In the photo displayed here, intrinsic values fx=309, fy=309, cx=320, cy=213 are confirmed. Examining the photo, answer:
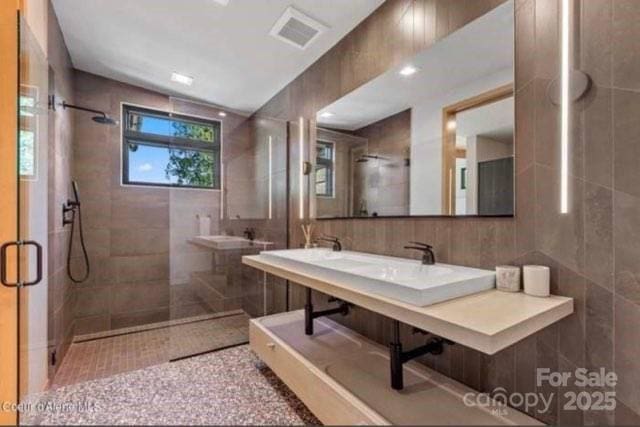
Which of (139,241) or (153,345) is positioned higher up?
(139,241)

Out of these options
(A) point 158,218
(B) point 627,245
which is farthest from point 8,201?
(B) point 627,245

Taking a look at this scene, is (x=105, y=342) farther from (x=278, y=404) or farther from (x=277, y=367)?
(x=278, y=404)

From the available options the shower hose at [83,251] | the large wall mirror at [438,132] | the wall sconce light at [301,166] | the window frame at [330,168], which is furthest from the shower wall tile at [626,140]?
the shower hose at [83,251]

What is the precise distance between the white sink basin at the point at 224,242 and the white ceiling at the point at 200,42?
149 centimetres

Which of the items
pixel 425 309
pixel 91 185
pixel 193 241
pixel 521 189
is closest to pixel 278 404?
pixel 425 309

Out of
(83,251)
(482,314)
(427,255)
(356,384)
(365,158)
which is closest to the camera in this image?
(482,314)

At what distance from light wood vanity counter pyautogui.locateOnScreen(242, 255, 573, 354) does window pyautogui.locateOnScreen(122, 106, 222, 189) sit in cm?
241

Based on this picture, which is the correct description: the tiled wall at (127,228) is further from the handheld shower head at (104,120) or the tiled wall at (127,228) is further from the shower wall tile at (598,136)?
the shower wall tile at (598,136)

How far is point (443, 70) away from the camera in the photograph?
1.82 m

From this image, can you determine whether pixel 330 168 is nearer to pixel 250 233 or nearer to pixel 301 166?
pixel 301 166

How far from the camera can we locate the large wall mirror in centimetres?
154

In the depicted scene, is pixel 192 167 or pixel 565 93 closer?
pixel 565 93

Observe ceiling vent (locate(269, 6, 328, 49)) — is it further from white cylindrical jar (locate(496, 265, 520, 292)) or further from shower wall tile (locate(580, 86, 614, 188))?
white cylindrical jar (locate(496, 265, 520, 292))

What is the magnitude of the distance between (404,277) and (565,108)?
3.32 ft
